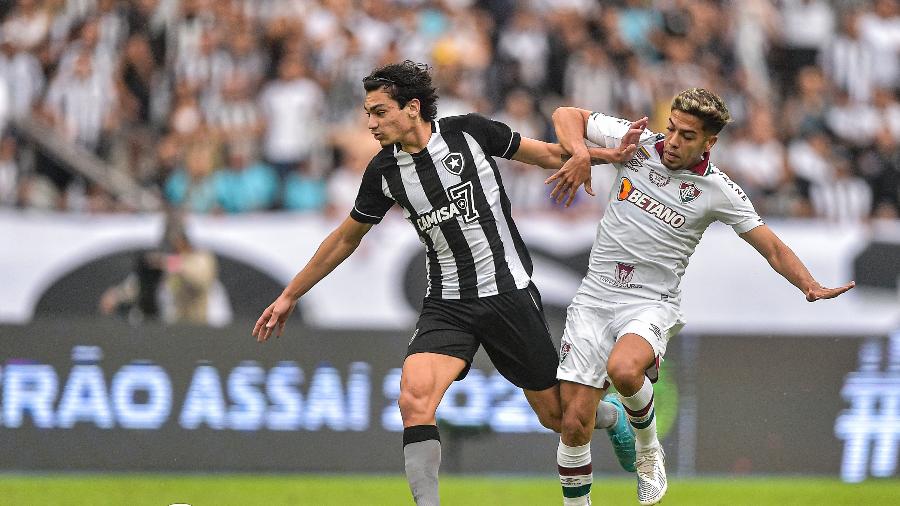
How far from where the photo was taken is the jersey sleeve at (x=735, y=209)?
8.16 metres

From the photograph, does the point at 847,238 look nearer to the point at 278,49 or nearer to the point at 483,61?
the point at 483,61

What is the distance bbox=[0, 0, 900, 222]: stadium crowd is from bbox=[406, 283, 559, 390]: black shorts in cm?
680

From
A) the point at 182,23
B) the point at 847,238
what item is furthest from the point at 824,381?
the point at 182,23

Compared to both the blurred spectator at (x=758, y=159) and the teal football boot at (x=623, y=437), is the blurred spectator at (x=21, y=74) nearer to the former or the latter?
the blurred spectator at (x=758, y=159)

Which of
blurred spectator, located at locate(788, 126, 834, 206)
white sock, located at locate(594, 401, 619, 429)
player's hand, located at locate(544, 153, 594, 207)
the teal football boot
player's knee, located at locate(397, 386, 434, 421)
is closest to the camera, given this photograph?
player's knee, located at locate(397, 386, 434, 421)

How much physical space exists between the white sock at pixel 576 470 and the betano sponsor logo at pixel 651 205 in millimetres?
1362

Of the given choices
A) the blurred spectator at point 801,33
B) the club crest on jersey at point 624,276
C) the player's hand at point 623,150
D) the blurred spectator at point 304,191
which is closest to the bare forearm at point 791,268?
the club crest on jersey at point 624,276

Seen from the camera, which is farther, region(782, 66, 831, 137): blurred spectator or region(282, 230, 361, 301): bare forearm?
region(782, 66, 831, 137): blurred spectator

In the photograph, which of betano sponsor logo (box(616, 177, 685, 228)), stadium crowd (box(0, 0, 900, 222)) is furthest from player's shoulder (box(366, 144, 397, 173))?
stadium crowd (box(0, 0, 900, 222))

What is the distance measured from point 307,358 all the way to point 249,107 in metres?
4.27

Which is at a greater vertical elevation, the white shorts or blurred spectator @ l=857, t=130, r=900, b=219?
blurred spectator @ l=857, t=130, r=900, b=219

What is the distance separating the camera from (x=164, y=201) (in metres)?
14.7

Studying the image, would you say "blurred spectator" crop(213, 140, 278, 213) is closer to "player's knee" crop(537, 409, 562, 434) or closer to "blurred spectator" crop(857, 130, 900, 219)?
"blurred spectator" crop(857, 130, 900, 219)

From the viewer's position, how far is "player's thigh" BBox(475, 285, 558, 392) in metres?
8.02
